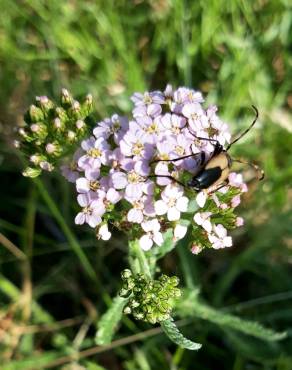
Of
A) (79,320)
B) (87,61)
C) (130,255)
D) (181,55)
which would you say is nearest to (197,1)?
(181,55)

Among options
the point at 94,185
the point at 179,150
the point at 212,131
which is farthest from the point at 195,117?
the point at 94,185

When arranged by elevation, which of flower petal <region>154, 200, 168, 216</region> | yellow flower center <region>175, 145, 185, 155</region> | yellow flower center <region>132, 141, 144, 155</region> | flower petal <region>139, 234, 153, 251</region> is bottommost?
flower petal <region>139, 234, 153, 251</region>

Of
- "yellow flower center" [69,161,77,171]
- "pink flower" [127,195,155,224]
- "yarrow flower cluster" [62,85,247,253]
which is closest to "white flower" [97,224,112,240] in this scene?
"yarrow flower cluster" [62,85,247,253]

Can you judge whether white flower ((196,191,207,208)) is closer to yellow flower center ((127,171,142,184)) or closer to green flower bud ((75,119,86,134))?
yellow flower center ((127,171,142,184))

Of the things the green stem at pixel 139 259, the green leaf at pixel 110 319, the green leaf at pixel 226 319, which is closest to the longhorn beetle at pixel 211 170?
the green stem at pixel 139 259

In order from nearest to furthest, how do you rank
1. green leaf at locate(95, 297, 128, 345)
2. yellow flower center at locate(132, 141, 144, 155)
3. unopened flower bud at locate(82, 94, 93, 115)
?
yellow flower center at locate(132, 141, 144, 155)
unopened flower bud at locate(82, 94, 93, 115)
green leaf at locate(95, 297, 128, 345)

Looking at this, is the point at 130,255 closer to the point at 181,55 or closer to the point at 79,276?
the point at 79,276
